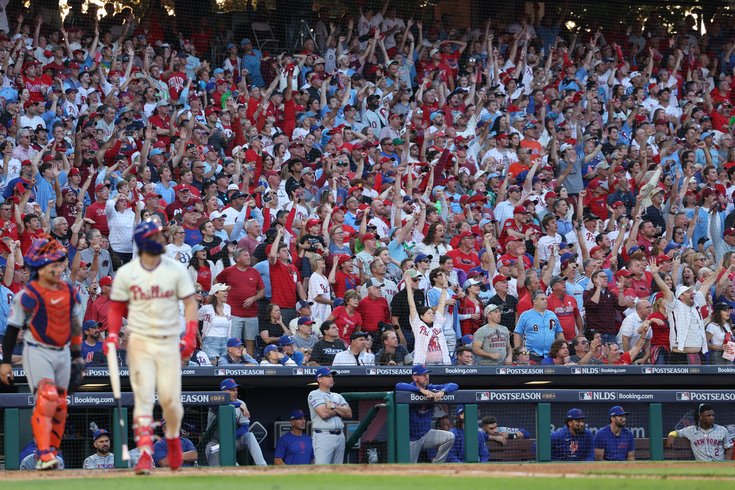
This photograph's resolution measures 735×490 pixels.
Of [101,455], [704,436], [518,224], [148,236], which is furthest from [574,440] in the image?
[148,236]

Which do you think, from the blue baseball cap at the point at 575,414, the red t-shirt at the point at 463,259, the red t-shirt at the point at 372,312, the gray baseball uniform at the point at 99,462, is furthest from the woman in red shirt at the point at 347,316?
the gray baseball uniform at the point at 99,462

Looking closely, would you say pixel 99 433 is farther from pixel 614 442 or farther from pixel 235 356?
pixel 614 442

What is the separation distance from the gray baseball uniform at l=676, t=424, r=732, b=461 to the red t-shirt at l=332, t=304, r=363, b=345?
147 inches

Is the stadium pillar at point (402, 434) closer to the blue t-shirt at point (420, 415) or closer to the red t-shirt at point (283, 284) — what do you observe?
the blue t-shirt at point (420, 415)

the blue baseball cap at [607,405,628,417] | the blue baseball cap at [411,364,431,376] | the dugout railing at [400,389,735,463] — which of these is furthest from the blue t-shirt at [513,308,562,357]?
the blue baseball cap at [411,364,431,376]

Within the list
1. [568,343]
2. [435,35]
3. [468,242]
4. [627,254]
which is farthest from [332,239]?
[435,35]

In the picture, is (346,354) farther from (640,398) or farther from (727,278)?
(727,278)

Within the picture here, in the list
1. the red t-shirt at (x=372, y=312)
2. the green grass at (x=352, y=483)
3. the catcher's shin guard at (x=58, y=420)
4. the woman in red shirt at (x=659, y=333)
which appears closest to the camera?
the green grass at (x=352, y=483)

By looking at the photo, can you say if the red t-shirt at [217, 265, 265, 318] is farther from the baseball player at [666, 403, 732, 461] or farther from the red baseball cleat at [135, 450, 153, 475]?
the red baseball cleat at [135, 450, 153, 475]

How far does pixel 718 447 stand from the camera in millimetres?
13281

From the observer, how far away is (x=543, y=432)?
40.2 ft

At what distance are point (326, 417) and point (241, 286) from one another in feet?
8.40

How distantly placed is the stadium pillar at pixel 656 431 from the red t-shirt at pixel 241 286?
15.0 ft

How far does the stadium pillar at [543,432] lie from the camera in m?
12.2
